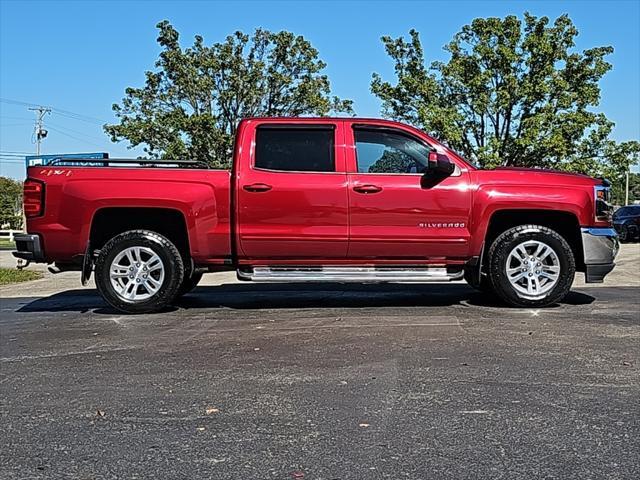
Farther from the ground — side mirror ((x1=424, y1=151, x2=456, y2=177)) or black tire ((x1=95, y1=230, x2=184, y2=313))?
side mirror ((x1=424, y1=151, x2=456, y2=177))

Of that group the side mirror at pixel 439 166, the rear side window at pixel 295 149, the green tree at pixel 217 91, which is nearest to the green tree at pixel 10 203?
the green tree at pixel 217 91

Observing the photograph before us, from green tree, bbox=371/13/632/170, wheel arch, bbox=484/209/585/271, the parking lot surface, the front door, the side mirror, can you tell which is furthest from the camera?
green tree, bbox=371/13/632/170

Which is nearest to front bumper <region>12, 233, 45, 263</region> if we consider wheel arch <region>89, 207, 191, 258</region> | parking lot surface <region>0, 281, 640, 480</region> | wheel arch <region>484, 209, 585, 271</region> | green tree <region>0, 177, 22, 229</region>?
wheel arch <region>89, 207, 191, 258</region>

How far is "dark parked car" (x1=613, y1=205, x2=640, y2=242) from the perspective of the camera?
91.1 ft

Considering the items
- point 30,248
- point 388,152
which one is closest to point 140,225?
point 30,248

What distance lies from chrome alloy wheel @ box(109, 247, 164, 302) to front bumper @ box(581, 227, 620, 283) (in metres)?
4.34

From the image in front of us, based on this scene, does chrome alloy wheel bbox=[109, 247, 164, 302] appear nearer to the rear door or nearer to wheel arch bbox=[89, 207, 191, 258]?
wheel arch bbox=[89, 207, 191, 258]

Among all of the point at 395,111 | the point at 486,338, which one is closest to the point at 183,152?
the point at 395,111

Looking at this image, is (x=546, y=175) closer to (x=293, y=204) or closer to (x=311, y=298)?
(x=293, y=204)

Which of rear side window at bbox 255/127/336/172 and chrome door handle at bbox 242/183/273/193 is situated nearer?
chrome door handle at bbox 242/183/273/193

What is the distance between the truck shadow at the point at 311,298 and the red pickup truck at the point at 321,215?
567mm

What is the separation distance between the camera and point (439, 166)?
7.24 m

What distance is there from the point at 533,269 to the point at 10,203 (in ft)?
200

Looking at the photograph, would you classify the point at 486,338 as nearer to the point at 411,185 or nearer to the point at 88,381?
the point at 411,185
